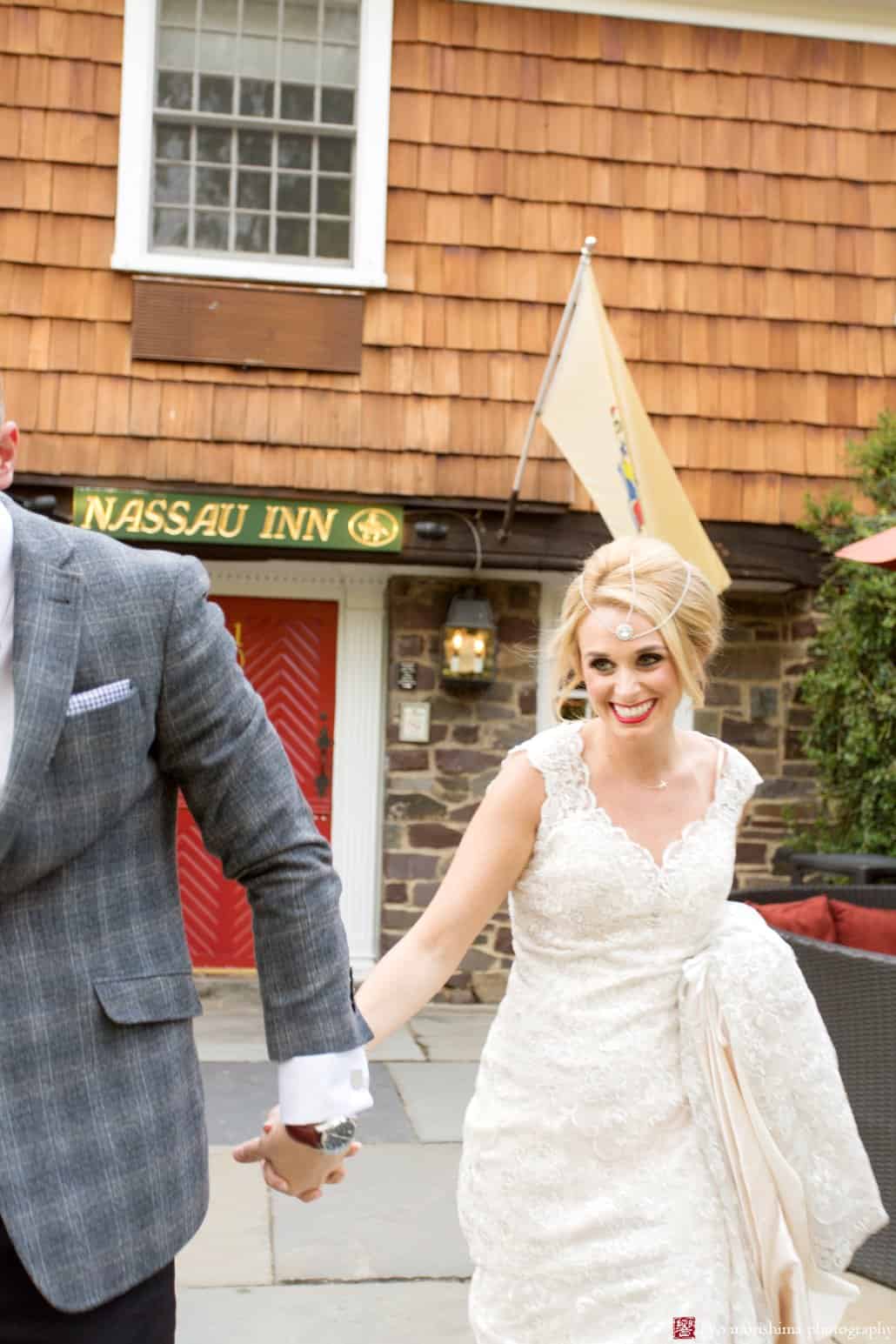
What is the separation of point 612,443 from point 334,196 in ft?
7.45

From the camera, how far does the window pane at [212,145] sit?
23.5 ft

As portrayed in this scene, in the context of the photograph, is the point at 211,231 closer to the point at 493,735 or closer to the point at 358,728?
the point at 358,728

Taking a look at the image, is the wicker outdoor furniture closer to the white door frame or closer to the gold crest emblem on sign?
the gold crest emblem on sign

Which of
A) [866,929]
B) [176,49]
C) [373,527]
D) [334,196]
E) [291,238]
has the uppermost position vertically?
[176,49]

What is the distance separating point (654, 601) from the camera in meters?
2.41

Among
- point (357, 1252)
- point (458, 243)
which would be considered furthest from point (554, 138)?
point (357, 1252)

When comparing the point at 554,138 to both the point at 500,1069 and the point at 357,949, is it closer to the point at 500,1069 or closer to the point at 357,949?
the point at 357,949

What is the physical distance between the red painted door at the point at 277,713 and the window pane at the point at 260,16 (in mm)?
2907

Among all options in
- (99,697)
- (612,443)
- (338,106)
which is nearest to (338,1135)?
(99,697)

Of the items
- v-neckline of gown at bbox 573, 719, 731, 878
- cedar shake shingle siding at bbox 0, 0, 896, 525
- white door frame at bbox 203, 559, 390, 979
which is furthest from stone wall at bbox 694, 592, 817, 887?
v-neckline of gown at bbox 573, 719, 731, 878

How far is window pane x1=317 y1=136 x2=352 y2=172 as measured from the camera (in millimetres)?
7238

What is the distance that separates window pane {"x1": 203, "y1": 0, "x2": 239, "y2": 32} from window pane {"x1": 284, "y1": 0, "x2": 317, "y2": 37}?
0.85ft

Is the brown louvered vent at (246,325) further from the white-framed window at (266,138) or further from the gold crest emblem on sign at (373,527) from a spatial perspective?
the gold crest emblem on sign at (373,527)

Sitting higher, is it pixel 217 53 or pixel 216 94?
pixel 217 53
